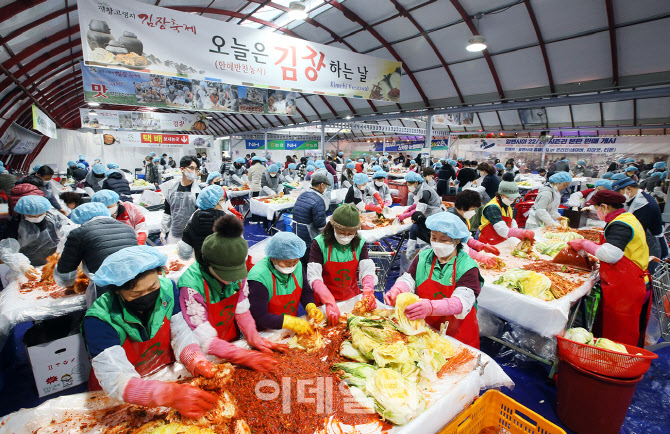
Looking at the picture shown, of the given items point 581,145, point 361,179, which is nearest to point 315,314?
point 361,179

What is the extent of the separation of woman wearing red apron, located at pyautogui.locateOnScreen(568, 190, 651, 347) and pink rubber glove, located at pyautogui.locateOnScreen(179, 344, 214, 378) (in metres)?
3.51

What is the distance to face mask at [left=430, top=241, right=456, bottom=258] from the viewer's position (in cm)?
232

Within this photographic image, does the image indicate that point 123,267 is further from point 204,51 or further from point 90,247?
point 204,51

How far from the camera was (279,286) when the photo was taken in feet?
7.81

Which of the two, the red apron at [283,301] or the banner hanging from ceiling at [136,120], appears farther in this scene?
the banner hanging from ceiling at [136,120]

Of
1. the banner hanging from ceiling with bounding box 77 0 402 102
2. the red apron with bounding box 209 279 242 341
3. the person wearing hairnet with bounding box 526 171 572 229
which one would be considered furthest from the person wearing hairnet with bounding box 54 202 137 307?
the person wearing hairnet with bounding box 526 171 572 229

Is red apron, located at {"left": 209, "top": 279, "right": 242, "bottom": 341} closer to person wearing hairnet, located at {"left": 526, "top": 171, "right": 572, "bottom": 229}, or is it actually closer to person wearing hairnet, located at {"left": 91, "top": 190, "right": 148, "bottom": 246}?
person wearing hairnet, located at {"left": 91, "top": 190, "right": 148, "bottom": 246}

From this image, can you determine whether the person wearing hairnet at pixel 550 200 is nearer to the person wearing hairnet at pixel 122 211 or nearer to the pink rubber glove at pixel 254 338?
the pink rubber glove at pixel 254 338

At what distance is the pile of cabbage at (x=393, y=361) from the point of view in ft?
4.91

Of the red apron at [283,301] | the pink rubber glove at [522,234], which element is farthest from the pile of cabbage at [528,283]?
the red apron at [283,301]

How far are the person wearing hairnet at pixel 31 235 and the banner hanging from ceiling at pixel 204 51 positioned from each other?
9.18 ft

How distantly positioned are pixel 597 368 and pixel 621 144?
19033mm

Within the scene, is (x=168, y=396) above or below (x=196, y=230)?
below

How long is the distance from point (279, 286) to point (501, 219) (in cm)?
328
